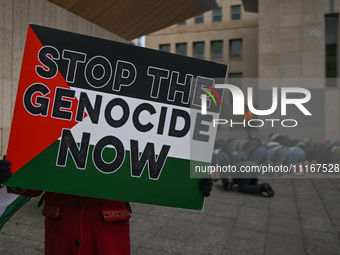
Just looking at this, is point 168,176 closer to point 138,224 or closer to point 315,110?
point 138,224

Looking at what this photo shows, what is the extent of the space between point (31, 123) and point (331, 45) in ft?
67.4

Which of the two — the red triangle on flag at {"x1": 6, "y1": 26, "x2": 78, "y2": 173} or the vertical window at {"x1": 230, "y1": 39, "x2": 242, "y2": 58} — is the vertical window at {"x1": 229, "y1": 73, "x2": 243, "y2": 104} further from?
the red triangle on flag at {"x1": 6, "y1": 26, "x2": 78, "y2": 173}

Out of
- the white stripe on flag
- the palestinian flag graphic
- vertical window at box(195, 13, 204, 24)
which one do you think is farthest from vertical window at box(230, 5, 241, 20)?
the white stripe on flag

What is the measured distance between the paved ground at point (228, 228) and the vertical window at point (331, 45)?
1372cm

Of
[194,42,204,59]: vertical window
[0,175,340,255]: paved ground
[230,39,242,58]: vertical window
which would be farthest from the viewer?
[194,42,204,59]: vertical window

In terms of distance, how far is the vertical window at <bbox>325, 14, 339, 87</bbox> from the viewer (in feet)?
61.4

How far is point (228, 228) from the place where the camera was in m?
5.29

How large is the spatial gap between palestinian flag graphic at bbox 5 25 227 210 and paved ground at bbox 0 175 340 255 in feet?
8.51

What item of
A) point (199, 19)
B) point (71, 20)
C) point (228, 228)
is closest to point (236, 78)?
point (199, 19)

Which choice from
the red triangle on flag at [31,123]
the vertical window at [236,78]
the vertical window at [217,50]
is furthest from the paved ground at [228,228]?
the vertical window at [217,50]

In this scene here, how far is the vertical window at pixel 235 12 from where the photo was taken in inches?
1386

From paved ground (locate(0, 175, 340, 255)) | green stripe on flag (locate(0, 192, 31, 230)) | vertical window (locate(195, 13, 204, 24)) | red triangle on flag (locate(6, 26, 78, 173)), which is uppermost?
vertical window (locate(195, 13, 204, 24))

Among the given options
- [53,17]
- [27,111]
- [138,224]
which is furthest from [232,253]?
[53,17]

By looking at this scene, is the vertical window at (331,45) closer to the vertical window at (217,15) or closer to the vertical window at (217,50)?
the vertical window at (217,50)
